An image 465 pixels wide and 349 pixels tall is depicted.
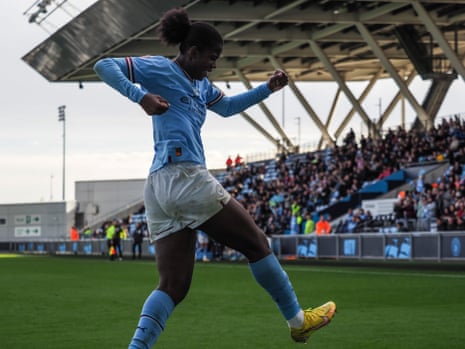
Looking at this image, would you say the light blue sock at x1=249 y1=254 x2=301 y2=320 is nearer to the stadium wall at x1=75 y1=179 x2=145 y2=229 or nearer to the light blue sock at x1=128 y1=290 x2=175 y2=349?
the light blue sock at x1=128 y1=290 x2=175 y2=349

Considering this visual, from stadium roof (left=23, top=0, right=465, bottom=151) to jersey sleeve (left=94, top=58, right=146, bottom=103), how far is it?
130 feet

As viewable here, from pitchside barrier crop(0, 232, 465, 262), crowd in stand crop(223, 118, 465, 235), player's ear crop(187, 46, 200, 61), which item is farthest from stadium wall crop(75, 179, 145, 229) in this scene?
player's ear crop(187, 46, 200, 61)

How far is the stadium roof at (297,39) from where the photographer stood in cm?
4925

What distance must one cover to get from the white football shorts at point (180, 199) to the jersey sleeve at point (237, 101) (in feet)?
3.03

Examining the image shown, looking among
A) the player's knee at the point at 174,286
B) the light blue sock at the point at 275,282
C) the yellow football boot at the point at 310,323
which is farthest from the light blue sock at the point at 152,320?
the yellow football boot at the point at 310,323

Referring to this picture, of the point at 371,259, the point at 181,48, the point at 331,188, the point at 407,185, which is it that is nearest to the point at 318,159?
the point at 331,188

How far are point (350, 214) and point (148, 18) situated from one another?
48.8 ft

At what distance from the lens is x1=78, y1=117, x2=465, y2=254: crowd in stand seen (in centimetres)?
3388

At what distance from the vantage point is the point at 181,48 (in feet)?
23.0

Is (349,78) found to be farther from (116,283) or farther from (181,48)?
(181,48)

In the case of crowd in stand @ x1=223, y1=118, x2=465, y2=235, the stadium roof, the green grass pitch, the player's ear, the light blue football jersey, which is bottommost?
the green grass pitch

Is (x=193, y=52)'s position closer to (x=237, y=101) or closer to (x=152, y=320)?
(x=237, y=101)

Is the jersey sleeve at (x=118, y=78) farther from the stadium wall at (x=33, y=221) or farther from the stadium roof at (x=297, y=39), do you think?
the stadium wall at (x=33, y=221)

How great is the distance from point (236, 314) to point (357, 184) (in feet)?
106
